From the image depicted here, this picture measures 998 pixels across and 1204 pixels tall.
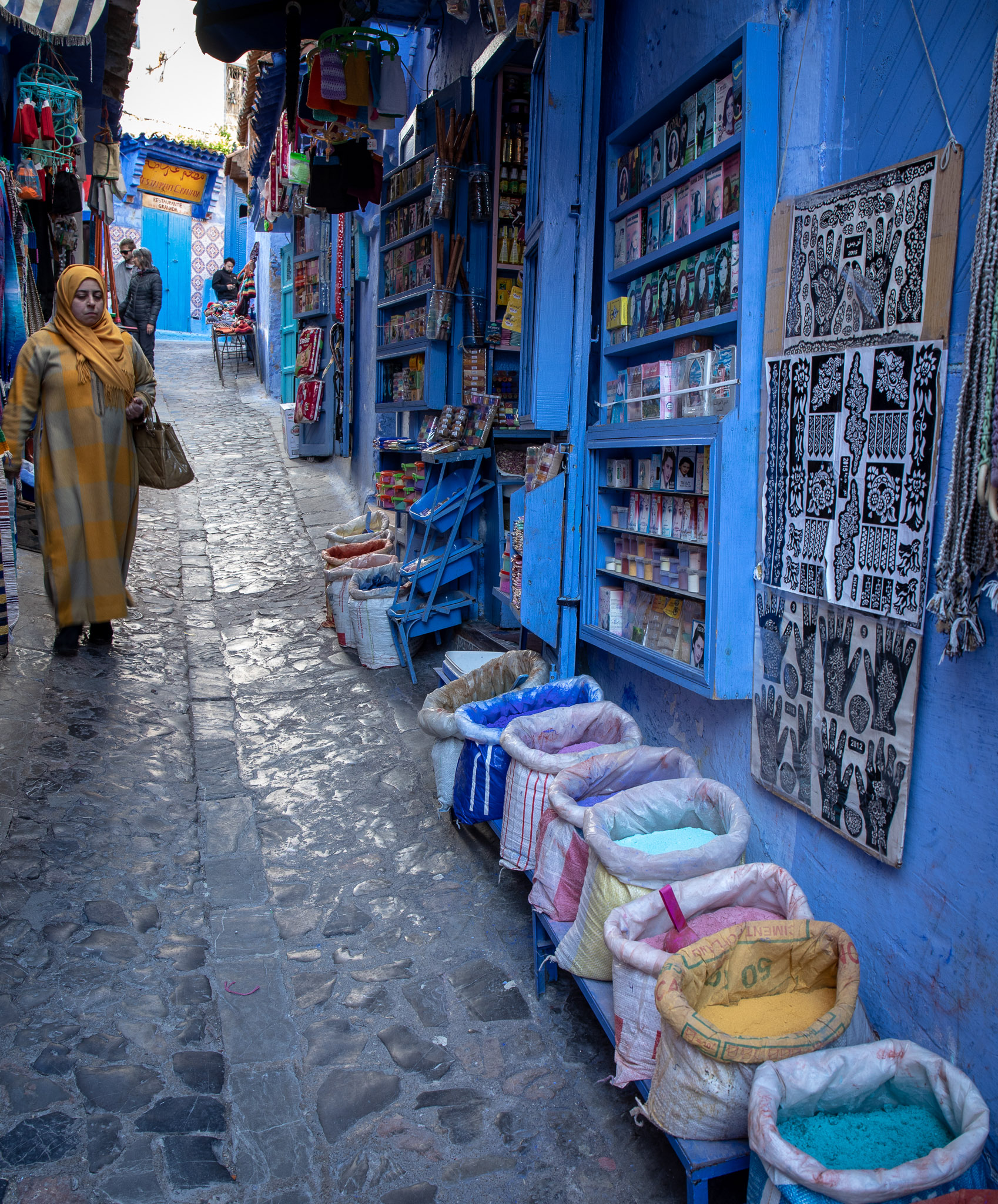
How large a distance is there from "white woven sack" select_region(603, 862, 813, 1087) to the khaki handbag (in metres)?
4.28

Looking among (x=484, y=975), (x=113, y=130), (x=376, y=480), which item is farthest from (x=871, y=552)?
(x=113, y=130)

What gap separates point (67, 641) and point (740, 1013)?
462 cm

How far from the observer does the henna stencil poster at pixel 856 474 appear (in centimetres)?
205

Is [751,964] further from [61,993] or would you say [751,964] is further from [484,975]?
[61,993]

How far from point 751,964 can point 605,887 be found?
420mm

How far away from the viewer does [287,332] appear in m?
13.1

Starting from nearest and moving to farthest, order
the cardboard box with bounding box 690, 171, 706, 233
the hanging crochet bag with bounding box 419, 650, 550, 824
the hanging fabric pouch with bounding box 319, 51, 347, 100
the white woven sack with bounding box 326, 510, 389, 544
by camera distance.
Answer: the cardboard box with bounding box 690, 171, 706, 233 → the hanging crochet bag with bounding box 419, 650, 550, 824 → the hanging fabric pouch with bounding box 319, 51, 347, 100 → the white woven sack with bounding box 326, 510, 389, 544

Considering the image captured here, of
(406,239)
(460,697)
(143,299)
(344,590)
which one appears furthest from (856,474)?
(143,299)

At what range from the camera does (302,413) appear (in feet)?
35.7

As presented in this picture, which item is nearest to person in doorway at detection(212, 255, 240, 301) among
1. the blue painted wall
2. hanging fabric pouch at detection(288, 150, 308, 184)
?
hanging fabric pouch at detection(288, 150, 308, 184)

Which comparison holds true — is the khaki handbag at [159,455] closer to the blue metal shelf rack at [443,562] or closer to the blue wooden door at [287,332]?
the blue metal shelf rack at [443,562]

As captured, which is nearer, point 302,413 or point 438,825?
point 438,825

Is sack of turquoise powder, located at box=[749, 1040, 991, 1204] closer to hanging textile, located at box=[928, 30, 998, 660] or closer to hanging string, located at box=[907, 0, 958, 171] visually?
hanging textile, located at box=[928, 30, 998, 660]

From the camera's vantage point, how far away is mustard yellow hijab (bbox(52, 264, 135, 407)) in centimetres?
515
